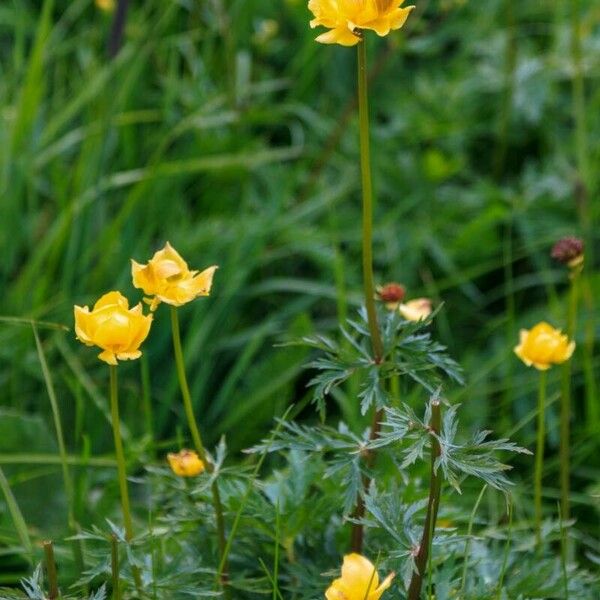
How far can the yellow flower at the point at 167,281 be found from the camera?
107 centimetres

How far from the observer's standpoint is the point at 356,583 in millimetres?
971

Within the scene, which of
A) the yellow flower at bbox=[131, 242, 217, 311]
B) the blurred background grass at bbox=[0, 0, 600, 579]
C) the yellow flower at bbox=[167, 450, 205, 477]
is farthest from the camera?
the blurred background grass at bbox=[0, 0, 600, 579]

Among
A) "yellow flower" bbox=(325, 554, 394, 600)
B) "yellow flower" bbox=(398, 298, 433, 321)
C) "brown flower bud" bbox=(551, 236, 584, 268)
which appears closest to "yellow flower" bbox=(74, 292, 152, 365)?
"yellow flower" bbox=(325, 554, 394, 600)

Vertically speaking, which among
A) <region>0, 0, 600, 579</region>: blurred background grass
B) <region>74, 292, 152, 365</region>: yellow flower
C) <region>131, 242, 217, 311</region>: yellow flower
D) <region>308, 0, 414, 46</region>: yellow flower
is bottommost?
<region>0, 0, 600, 579</region>: blurred background grass

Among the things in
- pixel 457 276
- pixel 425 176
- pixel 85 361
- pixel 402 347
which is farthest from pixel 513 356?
pixel 402 347

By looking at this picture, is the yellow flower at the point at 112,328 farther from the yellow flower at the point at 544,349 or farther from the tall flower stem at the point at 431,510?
the yellow flower at the point at 544,349

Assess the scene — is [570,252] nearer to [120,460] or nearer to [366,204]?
[366,204]

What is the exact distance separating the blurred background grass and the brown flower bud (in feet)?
1.52

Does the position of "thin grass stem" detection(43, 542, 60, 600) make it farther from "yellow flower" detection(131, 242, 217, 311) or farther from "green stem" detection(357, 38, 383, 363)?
"green stem" detection(357, 38, 383, 363)

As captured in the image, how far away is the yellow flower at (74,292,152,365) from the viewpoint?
102cm

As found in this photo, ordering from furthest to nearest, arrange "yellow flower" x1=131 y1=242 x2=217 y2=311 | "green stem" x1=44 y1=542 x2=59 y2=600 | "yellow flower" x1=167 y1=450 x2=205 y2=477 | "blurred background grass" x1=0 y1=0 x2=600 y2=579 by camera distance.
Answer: "blurred background grass" x1=0 y1=0 x2=600 y2=579 < "yellow flower" x1=167 y1=450 x2=205 y2=477 < "yellow flower" x1=131 y1=242 x2=217 y2=311 < "green stem" x1=44 y1=542 x2=59 y2=600

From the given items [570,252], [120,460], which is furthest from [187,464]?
[570,252]

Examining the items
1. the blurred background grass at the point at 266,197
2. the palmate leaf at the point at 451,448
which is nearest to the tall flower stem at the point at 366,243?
the palmate leaf at the point at 451,448

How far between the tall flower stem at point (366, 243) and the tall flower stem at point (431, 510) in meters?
0.09
